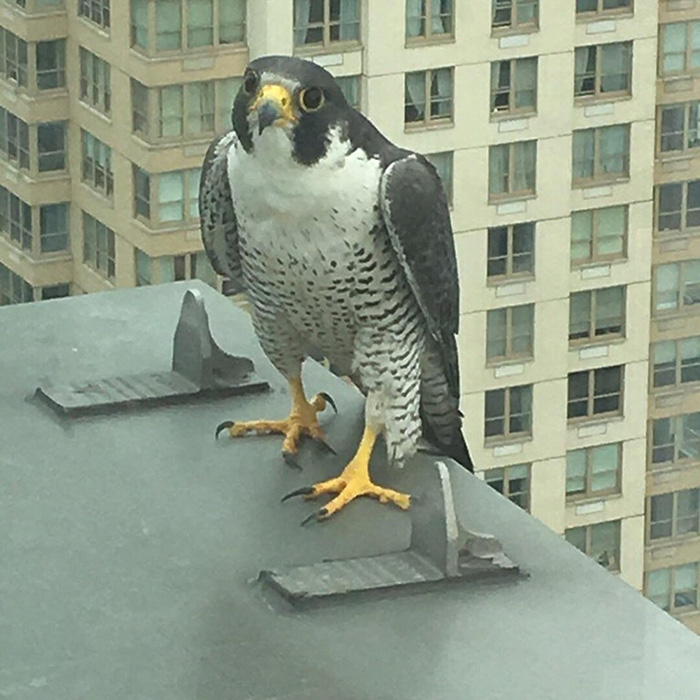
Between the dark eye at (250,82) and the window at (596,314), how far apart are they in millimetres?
1251

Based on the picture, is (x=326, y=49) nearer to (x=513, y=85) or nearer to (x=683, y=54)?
(x=513, y=85)

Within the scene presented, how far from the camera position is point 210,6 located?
2564 millimetres

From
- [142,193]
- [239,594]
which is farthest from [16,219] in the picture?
[239,594]

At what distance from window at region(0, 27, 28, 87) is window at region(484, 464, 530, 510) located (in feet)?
2.60

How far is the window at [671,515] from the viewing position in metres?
2.95

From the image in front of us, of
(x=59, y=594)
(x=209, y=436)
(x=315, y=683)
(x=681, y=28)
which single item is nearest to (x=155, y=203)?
(x=681, y=28)


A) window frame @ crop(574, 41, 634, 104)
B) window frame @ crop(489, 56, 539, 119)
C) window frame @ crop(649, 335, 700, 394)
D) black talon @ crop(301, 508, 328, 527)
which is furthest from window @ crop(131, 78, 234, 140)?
black talon @ crop(301, 508, 328, 527)

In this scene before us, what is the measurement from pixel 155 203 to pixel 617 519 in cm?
80

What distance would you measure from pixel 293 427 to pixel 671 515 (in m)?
1.31

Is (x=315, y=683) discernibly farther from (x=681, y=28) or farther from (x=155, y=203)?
(x=681, y=28)

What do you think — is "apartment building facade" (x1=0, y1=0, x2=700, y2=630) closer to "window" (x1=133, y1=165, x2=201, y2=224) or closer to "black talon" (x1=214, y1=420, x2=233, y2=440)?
"window" (x1=133, y1=165, x2=201, y2=224)

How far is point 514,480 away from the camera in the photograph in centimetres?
287

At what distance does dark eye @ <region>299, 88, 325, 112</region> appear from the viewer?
162 centimetres

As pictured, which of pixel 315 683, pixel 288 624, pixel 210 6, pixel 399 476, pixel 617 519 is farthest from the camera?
pixel 617 519
